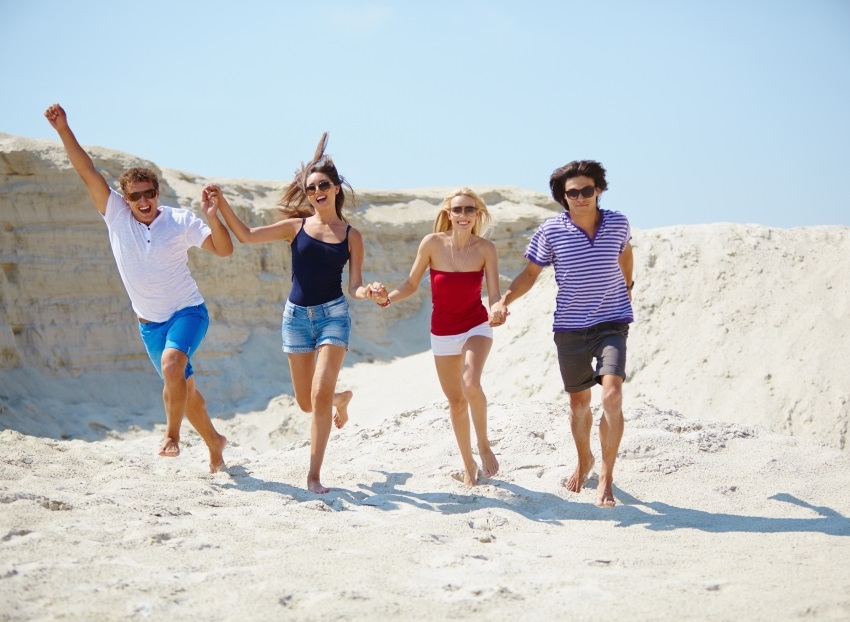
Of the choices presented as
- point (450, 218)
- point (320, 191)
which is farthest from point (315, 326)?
point (450, 218)

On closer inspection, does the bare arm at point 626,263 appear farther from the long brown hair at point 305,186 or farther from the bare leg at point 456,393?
the long brown hair at point 305,186

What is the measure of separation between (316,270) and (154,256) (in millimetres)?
991

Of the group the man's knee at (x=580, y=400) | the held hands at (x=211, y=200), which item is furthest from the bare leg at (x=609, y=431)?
the held hands at (x=211, y=200)

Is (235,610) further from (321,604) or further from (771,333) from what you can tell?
(771,333)

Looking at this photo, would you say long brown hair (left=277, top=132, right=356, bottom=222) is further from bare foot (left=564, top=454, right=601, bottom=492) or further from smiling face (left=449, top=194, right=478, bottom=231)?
bare foot (left=564, top=454, right=601, bottom=492)

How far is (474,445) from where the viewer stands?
6402mm

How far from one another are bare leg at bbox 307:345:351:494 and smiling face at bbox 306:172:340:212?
3.07ft

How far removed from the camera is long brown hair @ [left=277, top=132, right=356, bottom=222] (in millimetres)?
5586

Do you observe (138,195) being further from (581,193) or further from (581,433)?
(581,433)

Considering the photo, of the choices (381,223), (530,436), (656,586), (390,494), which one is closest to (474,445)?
(530,436)

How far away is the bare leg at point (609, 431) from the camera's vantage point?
4.79 metres

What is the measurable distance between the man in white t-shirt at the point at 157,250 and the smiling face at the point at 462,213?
1.39 metres

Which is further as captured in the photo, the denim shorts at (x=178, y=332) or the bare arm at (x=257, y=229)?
the bare arm at (x=257, y=229)

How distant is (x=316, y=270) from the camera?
5.38 meters
